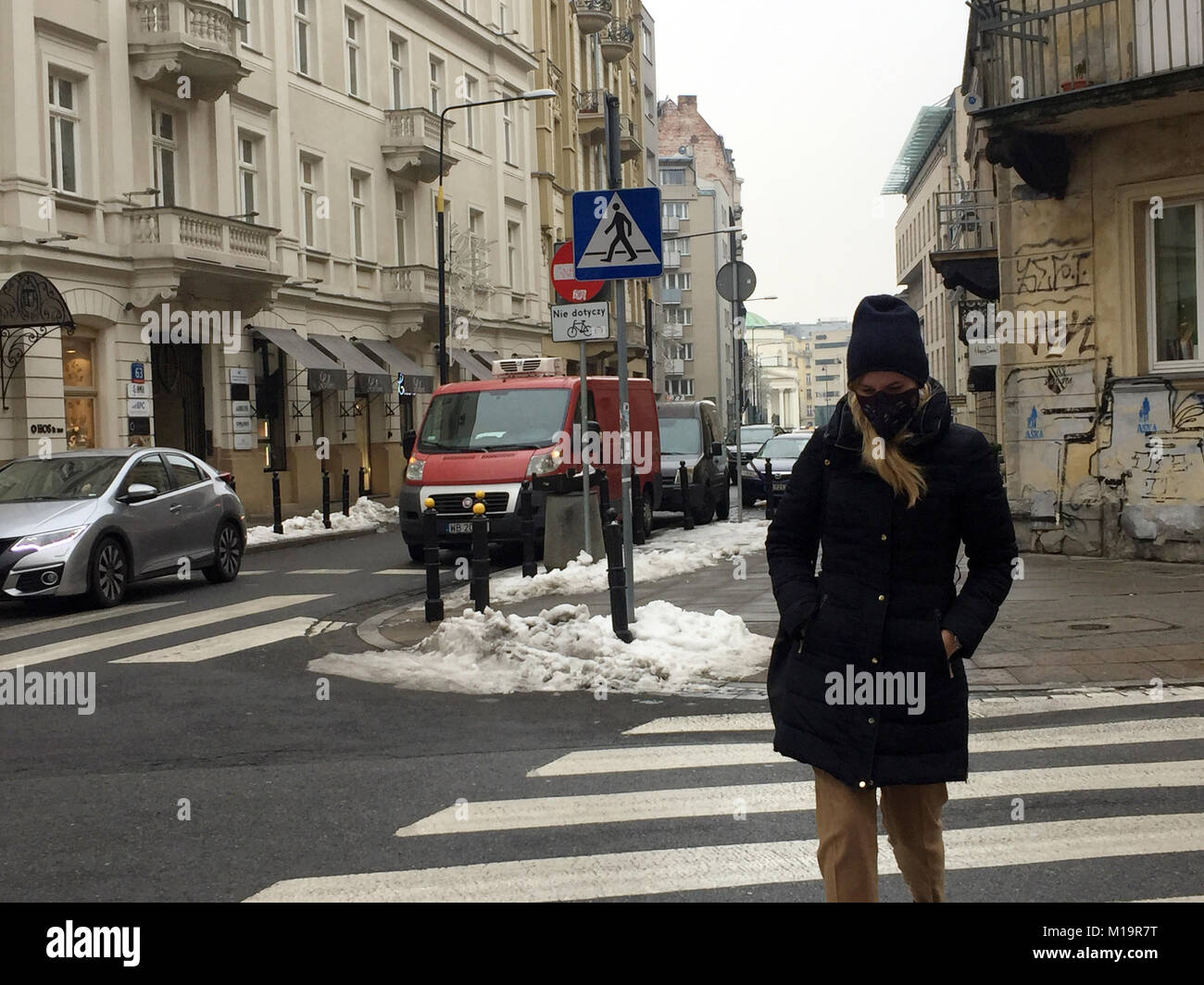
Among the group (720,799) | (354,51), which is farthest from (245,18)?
(720,799)

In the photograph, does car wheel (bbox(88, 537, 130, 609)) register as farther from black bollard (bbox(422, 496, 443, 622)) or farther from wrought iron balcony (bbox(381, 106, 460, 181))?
wrought iron balcony (bbox(381, 106, 460, 181))

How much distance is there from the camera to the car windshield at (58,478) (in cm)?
1420

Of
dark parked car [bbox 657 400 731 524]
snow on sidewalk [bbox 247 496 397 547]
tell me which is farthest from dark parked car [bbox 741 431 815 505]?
snow on sidewalk [bbox 247 496 397 547]

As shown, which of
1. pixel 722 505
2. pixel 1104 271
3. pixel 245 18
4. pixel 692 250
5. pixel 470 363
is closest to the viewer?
pixel 1104 271

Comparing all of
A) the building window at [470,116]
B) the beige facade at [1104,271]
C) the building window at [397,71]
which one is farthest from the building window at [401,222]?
the beige facade at [1104,271]

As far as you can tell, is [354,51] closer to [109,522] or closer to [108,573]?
[109,522]

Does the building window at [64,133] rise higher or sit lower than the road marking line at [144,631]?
higher

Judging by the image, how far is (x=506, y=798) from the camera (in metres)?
6.27

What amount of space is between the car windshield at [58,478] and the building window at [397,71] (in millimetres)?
25786

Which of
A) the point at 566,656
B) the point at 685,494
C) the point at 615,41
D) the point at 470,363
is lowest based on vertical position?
the point at 566,656

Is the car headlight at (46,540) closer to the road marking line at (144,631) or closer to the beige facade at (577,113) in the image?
the road marking line at (144,631)

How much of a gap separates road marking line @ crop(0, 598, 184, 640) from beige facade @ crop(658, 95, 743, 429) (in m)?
95.8

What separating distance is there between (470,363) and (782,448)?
1381 cm

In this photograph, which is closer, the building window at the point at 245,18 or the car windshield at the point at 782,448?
the car windshield at the point at 782,448
